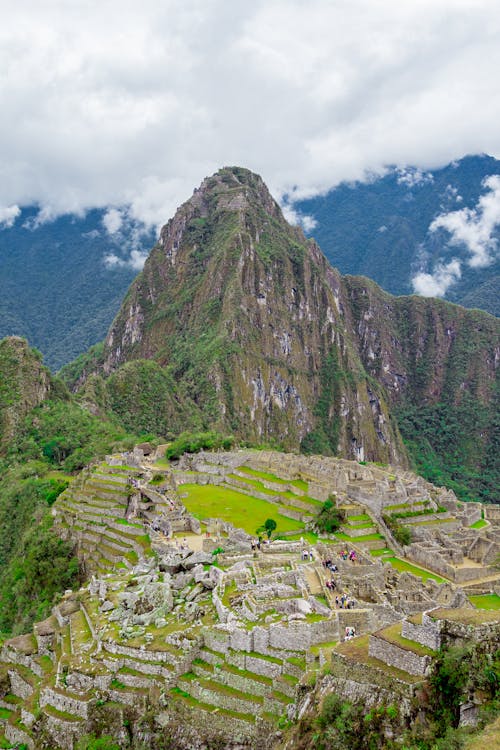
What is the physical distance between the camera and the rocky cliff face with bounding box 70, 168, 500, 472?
141500 mm

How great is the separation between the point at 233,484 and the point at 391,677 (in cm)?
4552

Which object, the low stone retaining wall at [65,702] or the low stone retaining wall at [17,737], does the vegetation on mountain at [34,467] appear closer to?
the low stone retaining wall at [17,737]

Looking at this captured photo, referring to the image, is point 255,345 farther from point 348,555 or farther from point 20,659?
point 20,659

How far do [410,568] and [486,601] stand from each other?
20.6ft

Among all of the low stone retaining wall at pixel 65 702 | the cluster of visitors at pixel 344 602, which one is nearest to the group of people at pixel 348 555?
the cluster of visitors at pixel 344 602

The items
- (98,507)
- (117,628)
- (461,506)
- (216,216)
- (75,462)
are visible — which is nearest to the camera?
(117,628)

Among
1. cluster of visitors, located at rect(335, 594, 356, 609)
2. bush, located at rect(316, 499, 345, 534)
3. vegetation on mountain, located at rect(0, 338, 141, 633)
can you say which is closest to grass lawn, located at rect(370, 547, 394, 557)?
bush, located at rect(316, 499, 345, 534)

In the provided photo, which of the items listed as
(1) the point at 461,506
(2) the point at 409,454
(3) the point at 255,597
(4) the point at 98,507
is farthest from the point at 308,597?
(2) the point at 409,454

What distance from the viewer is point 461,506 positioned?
52531mm

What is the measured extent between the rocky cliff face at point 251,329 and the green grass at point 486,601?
94.8 m

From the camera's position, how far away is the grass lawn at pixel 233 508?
4403cm

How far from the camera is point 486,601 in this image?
3281cm

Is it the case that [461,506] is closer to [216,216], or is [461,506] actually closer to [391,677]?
[391,677]

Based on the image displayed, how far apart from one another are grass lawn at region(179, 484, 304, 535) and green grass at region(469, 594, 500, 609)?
12.4m
